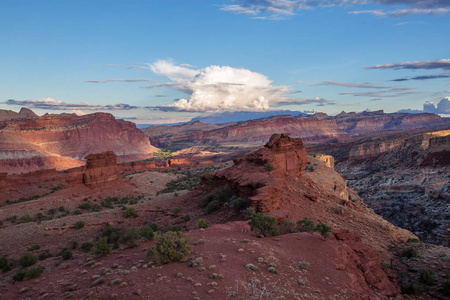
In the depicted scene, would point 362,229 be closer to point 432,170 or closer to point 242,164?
point 242,164

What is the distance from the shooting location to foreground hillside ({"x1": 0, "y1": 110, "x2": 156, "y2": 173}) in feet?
235

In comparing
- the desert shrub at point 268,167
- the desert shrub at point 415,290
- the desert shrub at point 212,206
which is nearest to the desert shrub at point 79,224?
the desert shrub at point 212,206

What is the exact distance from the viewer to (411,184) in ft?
148

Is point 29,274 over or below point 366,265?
below

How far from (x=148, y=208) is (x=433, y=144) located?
55.9m

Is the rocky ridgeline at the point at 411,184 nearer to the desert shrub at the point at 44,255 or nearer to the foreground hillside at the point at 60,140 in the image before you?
the desert shrub at the point at 44,255

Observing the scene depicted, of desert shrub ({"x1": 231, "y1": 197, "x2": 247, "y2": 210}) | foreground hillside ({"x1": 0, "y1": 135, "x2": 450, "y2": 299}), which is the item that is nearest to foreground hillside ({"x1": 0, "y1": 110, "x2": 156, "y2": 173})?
foreground hillside ({"x1": 0, "y1": 135, "x2": 450, "y2": 299})

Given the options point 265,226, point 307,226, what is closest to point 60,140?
point 265,226

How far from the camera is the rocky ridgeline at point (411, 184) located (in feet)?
111

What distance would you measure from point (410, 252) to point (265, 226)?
31.3ft

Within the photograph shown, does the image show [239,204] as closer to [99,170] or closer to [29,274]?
[29,274]

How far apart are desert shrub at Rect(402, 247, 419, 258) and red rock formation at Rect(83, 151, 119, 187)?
3651 cm

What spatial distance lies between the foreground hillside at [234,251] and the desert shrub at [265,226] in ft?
1.39

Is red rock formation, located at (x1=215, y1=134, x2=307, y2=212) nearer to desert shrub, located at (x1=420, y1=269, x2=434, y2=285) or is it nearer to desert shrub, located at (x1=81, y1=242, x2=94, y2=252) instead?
desert shrub, located at (x1=420, y1=269, x2=434, y2=285)
